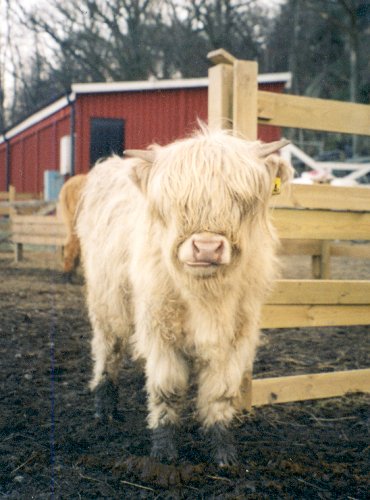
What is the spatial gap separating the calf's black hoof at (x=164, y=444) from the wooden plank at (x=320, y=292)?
3.36 feet

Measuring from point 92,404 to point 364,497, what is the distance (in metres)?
1.69

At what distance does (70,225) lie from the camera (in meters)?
8.20

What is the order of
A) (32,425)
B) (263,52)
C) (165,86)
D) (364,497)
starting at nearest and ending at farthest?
1. (364,497)
2. (32,425)
3. (165,86)
4. (263,52)

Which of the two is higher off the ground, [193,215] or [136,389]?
[193,215]

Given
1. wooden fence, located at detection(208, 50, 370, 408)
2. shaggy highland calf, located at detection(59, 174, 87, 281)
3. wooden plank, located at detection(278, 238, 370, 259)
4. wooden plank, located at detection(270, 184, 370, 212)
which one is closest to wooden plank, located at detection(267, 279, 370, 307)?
wooden fence, located at detection(208, 50, 370, 408)

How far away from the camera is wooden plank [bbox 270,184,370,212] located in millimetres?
3295

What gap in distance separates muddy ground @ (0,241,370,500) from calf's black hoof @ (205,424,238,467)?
0.06 metres

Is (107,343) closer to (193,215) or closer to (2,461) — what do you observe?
(2,461)

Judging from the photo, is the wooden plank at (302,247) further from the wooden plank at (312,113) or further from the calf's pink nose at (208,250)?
the calf's pink nose at (208,250)

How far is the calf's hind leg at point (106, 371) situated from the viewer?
129 inches

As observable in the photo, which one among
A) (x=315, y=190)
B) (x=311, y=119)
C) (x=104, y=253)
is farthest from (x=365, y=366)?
(x=104, y=253)

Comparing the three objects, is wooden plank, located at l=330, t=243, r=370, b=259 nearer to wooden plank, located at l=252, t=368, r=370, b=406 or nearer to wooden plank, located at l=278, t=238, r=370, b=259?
wooden plank, located at l=278, t=238, r=370, b=259

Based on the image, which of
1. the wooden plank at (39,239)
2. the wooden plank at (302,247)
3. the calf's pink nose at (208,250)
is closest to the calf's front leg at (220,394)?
the calf's pink nose at (208,250)

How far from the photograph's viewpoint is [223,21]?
25266 mm
